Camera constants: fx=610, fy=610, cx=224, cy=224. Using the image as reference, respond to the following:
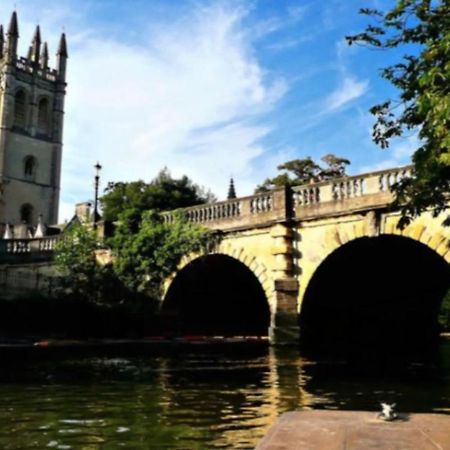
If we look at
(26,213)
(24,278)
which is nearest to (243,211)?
(24,278)

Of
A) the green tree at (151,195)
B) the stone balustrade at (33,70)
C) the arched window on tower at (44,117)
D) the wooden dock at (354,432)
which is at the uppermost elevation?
the stone balustrade at (33,70)

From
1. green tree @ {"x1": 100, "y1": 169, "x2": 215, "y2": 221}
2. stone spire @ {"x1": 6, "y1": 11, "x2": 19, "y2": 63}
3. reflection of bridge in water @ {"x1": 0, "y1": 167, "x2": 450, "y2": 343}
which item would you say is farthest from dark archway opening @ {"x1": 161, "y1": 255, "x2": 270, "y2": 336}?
stone spire @ {"x1": 6, "y1": 11, "x2": 19, "y2": 63}

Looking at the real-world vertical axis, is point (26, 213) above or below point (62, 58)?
below

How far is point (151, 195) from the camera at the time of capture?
53.0 meters

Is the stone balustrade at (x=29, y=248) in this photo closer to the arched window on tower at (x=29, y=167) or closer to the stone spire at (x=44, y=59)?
the arched window on tower at (x=29, y=167)

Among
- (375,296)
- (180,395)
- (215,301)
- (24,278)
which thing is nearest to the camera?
(180,395)

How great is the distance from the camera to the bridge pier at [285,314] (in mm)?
21594

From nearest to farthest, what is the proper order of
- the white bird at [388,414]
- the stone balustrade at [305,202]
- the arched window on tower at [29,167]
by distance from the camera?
the white bird at [388,414] → the stone balustrade at [305,202] → the arched window on tower at [29,167]

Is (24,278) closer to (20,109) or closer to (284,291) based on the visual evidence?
(284,291)

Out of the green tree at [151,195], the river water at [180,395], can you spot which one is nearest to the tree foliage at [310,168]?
the green tree at [151,195]

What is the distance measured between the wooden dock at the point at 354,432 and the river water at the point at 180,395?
6.13 feet

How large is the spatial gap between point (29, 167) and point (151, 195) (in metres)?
39.6

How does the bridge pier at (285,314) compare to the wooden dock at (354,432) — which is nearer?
the wooden dock at (354,432)

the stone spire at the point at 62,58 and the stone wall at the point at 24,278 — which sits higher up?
the stone spire at the point at 62,58
